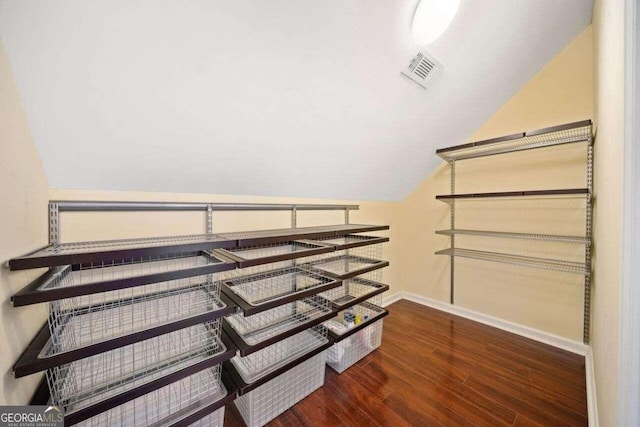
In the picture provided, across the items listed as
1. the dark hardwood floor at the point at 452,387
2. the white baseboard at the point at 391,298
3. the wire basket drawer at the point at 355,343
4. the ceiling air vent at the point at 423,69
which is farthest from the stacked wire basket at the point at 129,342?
the white baseboard at the point at 391,298

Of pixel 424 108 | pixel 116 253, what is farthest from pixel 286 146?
pixel 424 108

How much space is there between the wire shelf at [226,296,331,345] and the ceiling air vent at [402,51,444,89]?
1497 mm

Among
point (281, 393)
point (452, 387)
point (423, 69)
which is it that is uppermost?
point (423, 69)

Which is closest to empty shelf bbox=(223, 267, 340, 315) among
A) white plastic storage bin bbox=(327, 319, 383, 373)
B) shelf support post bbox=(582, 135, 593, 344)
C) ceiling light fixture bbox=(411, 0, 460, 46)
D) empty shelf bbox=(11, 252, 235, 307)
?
empty shelf bbox=(11, 252, 235, 307)

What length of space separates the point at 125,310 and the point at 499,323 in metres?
2.88

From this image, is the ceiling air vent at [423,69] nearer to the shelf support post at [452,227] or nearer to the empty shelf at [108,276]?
the shelf support post at [452,227]

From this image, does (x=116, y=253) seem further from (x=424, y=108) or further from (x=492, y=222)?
(x=492, y=222)

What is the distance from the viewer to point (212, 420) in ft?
3.72

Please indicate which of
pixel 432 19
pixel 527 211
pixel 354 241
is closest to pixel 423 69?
pixel 432 19

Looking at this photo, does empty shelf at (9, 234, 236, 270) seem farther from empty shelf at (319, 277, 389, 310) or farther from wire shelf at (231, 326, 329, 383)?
empty shelf at (319, 277, 389, 310)

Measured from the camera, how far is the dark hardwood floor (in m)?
1.33

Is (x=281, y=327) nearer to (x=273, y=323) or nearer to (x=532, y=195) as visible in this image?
(x=273, y=323)

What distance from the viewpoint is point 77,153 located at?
38.4 inches

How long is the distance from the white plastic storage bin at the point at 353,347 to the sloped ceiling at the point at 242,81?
3.69ft
